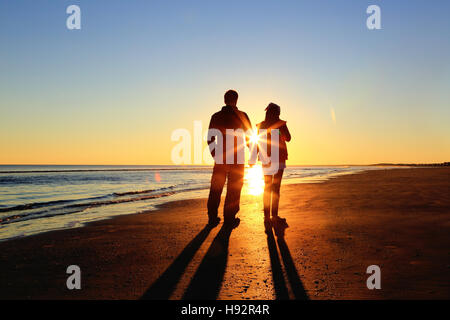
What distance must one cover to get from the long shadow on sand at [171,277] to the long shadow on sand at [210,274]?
7.3 inches

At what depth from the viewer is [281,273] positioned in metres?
3.42

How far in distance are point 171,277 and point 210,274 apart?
1.41 feet

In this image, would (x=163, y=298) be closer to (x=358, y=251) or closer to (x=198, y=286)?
(x=198, y=286)

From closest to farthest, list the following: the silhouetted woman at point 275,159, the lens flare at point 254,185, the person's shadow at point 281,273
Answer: the person's shadow at point 281,273 → the silhouetted woman at point 275,159 → the lens flare at point 254,185

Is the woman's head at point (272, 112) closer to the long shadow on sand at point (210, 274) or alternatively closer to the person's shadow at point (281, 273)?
the person's shadow at point (281, 273)

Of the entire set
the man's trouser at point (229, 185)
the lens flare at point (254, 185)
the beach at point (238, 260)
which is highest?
the man's trouser at point (229, 185)

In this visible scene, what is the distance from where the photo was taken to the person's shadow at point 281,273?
113 inches

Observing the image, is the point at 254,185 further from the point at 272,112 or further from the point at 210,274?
the point at 210,274

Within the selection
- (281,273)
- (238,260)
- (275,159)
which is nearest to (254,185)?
(275,159)

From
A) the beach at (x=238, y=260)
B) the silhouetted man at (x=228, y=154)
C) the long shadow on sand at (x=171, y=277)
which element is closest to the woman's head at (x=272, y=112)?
the silhouetted man at (x=228, y=154)

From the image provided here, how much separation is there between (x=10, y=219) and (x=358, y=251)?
881 cm

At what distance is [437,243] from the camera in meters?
4.41
